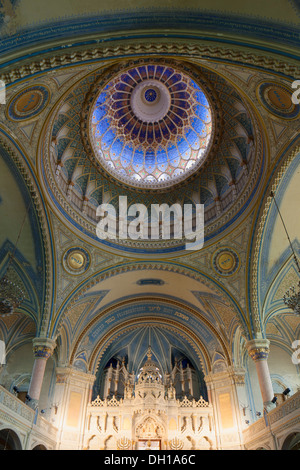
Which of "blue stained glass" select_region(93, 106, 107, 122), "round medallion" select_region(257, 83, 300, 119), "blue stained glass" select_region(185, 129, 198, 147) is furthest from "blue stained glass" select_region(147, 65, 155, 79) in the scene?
"round medallion" select_region(257, 83, 300, 119)

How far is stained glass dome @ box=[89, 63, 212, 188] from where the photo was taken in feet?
45.6

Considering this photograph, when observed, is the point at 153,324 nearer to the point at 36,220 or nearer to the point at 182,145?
the point at 36,220

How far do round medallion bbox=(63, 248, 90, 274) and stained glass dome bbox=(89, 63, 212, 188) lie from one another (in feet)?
12.8

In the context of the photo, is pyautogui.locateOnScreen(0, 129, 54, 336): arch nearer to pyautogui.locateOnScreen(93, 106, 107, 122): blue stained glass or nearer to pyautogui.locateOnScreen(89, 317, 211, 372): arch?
pyautogui.locateOnScreen(89, 317, 211, 372): arch

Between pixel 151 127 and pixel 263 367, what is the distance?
11.8 m

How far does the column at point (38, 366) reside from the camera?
10.7m

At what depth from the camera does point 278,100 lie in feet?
30.2

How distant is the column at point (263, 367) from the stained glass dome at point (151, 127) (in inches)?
299

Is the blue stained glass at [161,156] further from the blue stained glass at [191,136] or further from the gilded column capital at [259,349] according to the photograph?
the gilded column capital at [259,349]

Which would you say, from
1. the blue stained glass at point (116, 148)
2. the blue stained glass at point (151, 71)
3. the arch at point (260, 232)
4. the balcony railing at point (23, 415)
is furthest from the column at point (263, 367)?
the blue stained glass at point (151, 71)

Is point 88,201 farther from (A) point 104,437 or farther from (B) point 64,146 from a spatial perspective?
(A) point 104,437

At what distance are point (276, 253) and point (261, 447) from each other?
6642 mm
